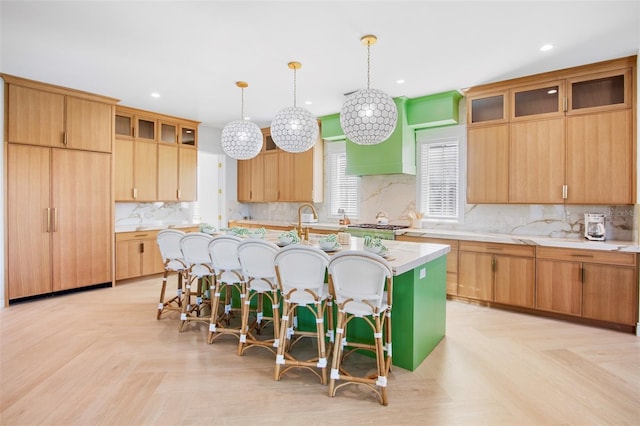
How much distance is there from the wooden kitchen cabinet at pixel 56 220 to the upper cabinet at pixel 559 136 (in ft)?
17.4

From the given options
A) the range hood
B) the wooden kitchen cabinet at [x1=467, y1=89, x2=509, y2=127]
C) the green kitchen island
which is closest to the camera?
the green kitchen island

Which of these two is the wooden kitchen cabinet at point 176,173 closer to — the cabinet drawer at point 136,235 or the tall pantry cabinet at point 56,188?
the cabinet drawer at point 136,235

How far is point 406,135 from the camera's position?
4.88 meters

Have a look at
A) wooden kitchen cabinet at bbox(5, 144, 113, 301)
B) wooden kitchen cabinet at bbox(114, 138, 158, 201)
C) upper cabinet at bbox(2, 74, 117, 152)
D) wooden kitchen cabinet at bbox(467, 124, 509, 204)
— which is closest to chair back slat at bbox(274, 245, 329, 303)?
wooden kitchen cabinet at bbox(467, 124, 509, 204)

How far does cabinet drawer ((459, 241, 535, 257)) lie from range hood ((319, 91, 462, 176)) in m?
1.37

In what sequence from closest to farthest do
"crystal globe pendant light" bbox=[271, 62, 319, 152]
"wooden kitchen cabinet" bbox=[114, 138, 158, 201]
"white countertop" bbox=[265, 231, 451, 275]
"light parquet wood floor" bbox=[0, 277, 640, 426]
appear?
"light parquet wood floor" bbox=[0, 277, 640, 426] → "white countertop" bbox=[265, 231, 451, 275] → "crystal globe pendant light" bbox=[271, 62, 319, 152] → "wooden kitchen cabinet" bbox=[114, 138, 158, 201]

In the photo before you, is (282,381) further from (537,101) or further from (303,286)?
(537,101)

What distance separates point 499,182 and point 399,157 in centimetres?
134

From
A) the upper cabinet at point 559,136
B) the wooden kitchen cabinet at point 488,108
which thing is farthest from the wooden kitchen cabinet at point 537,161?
the wooden kitchen cabinet at point 488,108

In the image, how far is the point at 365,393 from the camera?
2.29m

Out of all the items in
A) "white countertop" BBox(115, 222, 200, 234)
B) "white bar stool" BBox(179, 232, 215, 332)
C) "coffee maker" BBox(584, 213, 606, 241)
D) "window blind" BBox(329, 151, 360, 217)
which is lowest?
"white bar stool" BBox(179, 232, 215, 332)

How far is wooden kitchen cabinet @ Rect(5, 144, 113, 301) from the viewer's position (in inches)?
161

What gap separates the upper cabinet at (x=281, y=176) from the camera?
6152mm

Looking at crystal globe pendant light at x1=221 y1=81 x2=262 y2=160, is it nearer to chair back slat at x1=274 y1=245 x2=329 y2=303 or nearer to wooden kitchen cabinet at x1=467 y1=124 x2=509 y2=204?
chair back slat at x1=274 y1=245 x2=329 y2=303
